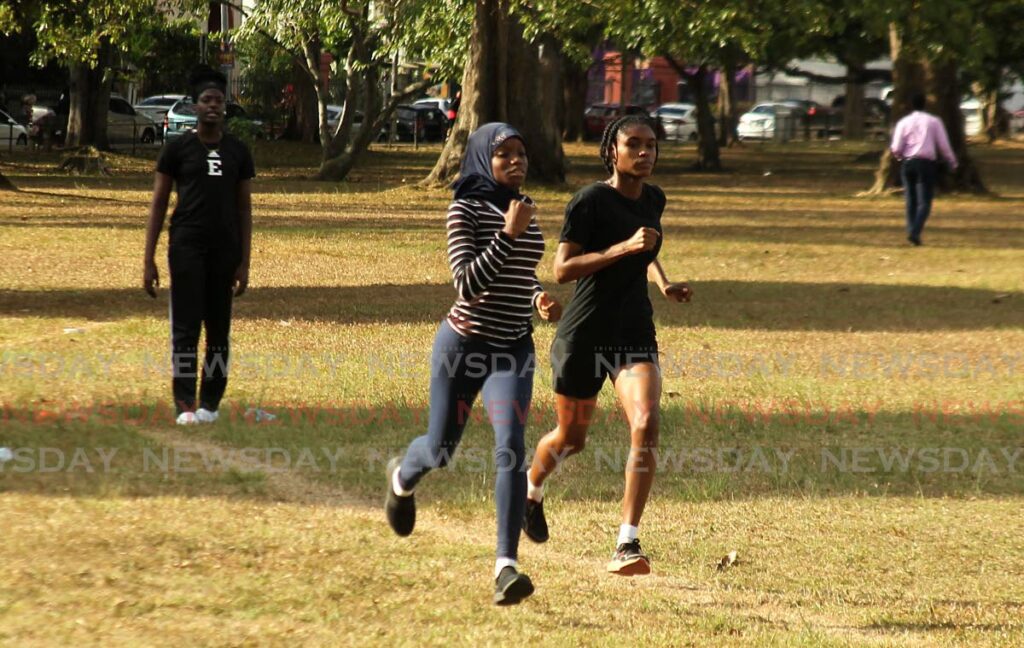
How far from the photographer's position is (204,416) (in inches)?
378

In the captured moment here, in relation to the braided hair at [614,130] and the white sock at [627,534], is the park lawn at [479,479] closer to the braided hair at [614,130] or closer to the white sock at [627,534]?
the white sock at [627,534]

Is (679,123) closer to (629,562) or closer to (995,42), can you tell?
(995,42)

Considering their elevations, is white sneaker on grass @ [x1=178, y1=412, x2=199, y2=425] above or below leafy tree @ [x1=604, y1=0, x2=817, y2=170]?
below

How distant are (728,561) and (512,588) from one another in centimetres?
161

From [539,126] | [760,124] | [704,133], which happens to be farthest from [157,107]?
[539,126]

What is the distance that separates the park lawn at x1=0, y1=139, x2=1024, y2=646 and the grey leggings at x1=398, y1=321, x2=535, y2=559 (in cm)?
43

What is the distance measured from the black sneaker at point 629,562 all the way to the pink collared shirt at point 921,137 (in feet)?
51.6

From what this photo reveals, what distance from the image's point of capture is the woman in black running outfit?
666 cm

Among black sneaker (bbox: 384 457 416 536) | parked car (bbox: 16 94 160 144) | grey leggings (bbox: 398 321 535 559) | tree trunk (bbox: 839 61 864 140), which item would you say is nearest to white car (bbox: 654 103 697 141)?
tree trunk (bbox: 839 61 864 140)

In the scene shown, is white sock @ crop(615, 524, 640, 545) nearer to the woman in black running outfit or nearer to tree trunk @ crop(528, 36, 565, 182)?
the woman in black running outfit

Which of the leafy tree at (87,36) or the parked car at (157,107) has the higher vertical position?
the leafy tree at (87,36)

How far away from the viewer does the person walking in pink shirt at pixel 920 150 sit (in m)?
21.2

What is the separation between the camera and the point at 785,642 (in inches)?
234

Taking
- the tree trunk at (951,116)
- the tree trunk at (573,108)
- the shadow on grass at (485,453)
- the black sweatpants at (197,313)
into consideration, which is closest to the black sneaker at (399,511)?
the shadow on grass at (485,453)
